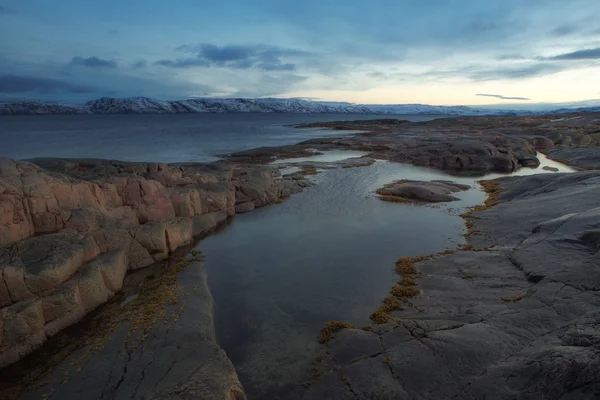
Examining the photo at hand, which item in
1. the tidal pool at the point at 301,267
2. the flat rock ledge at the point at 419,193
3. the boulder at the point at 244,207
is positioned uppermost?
the flat rock ledge at the point at 419,193

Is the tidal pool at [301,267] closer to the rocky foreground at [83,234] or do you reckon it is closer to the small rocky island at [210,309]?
the small rocky island at [210,309]

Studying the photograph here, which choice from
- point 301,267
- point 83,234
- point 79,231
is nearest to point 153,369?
point 83,234

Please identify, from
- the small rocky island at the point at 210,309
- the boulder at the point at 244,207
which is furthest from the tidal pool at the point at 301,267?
the boulder at the point at 244,207

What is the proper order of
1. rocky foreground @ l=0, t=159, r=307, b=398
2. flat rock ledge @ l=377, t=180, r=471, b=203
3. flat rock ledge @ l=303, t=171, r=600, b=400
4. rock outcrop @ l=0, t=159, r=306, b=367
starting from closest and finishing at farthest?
1. flat rock ledge @ l=303, t=171, r=600, b=400
2. rocky foreground @ l=0, t=159, r=307, b=398
3. rock outcrop @ l=0, t=159, r=306, b=367
4. flat rock ledge @ l=377, t=180, r=471, b=203

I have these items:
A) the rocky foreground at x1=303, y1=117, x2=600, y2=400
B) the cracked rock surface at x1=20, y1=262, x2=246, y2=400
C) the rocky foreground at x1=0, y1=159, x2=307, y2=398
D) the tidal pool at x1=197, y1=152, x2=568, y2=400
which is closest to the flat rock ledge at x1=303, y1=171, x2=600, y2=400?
the rocky foreground at x1=303, y1=117, x2=600, y2=400

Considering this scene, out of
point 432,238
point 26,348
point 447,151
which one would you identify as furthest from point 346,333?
point 447,151

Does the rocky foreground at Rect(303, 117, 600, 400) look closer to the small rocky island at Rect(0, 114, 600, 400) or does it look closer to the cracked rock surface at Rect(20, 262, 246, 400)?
the small rocky island at Rect(0, 114, 600, 400)

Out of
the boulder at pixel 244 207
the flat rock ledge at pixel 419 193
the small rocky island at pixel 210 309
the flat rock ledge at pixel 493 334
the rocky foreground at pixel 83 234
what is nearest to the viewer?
the flat rock ledge at pixel 493 334
